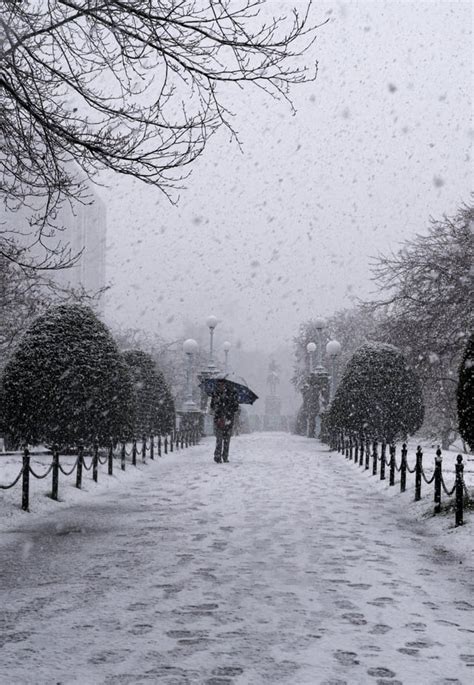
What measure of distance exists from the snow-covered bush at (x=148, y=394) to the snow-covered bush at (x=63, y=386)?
8.28m

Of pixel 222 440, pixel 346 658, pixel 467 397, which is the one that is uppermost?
pixel 467 397

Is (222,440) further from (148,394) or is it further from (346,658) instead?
(346,658)

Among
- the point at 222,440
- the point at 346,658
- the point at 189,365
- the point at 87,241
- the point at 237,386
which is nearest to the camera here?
the point at 346,658

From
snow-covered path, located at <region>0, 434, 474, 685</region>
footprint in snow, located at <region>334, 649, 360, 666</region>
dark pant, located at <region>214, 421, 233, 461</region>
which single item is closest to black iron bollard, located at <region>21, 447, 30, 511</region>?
snow-covered path, located at <region>0, 434, 474, 685</region>

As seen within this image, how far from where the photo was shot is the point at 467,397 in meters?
10.2

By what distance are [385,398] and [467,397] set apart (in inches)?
504

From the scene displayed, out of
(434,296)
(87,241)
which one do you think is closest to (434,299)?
(434,296)

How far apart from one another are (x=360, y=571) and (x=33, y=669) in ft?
12.1

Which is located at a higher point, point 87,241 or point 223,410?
point 87,241

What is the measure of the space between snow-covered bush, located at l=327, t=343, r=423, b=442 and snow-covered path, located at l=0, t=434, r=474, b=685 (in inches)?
475

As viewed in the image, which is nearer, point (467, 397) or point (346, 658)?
point (346, 658)

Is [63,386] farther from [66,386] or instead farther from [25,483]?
[25,483]

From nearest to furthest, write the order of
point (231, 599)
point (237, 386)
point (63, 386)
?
point (231, 599), point (63, 386), point (237, 386)

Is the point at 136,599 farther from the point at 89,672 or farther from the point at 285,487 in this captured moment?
the point at 285,487
